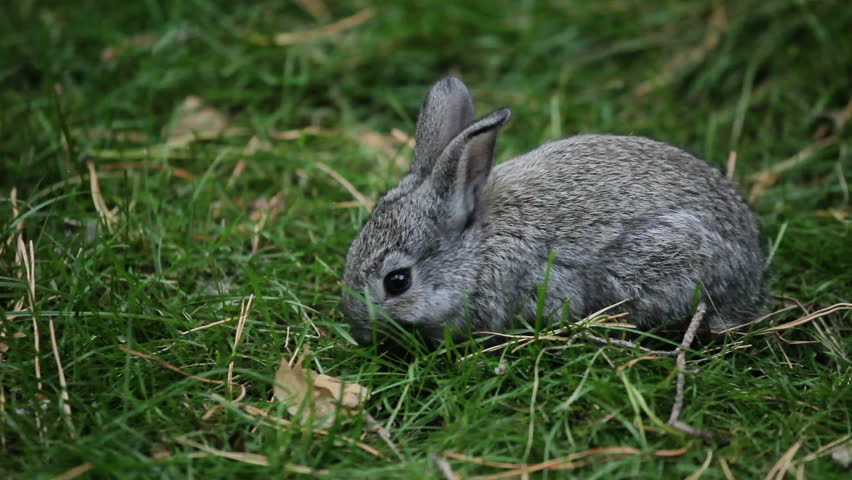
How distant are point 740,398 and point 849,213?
2321 mm

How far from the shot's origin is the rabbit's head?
14.6 ft

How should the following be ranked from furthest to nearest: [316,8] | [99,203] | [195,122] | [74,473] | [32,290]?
[316,8] < [195,122] < [99,203] < [32,290] < [74,473]

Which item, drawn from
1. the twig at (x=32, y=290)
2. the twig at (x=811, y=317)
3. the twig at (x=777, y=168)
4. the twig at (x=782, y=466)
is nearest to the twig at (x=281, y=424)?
the twig at (x=32, y=290)

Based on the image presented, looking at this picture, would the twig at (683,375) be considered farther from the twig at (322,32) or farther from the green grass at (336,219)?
the twig at (322,32)

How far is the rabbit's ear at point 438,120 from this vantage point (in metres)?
4.89

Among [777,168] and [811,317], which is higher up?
[777,168]

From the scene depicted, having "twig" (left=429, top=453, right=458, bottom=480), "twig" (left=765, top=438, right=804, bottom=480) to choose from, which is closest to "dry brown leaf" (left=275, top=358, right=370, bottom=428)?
"twig" (left=429, top=453, right=458, bottom=480)

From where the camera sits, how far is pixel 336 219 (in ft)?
19.0

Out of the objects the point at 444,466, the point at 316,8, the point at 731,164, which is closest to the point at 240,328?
the point at 444,466

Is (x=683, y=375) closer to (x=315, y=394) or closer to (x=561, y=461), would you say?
(x=561, y=461)

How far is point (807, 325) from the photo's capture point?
477 cm

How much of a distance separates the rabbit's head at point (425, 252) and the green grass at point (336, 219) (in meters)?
0.24

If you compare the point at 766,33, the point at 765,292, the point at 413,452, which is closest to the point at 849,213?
the point at 765,292

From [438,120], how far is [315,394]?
1.77 meters
